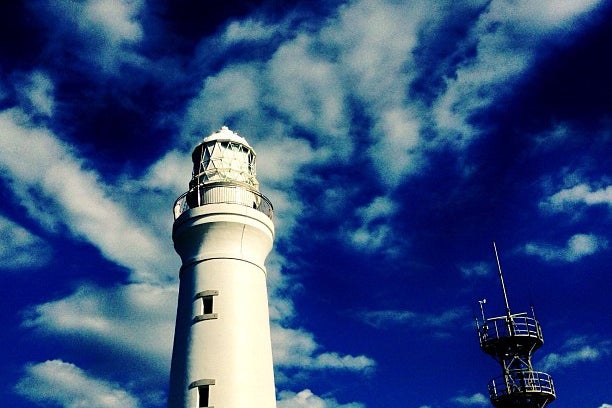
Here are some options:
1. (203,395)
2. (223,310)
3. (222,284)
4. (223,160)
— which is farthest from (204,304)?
(223,160)

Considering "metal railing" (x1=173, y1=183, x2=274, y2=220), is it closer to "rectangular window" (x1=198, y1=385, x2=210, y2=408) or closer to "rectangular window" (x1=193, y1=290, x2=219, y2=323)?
"rectangular window" (x1=193, y1=290, x2=219, y2=323)

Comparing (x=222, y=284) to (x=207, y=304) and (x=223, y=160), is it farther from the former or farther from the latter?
(x=223, y=160)

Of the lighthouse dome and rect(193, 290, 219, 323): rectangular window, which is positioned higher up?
the lighthouse dome

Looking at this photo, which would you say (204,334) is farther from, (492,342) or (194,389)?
(492,342)

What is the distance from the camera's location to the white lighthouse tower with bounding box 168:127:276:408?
81.9 ft

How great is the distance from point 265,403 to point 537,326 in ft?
71.6

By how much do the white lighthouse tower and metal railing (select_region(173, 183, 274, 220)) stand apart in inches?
1.8

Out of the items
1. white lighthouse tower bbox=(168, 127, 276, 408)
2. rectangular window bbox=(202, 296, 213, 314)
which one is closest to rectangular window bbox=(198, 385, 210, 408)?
white lighthouse tower bbox=(168, 127, 276, 408)

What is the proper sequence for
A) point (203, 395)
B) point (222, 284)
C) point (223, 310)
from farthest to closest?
point (222, 284), point (223, 310), point (203, 395)

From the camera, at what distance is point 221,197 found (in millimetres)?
28500

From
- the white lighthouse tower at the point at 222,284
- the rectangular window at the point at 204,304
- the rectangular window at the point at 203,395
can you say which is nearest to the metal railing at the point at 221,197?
the white lighthouse tower at the point at 222,284

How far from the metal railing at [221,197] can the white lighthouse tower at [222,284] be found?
0.15ft

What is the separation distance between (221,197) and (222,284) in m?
4.10

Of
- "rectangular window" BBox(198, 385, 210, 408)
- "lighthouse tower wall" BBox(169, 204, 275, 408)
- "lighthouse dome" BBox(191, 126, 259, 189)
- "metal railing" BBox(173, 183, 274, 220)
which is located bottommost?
"rectangular window" BBox(198, 385, 210, 408)
